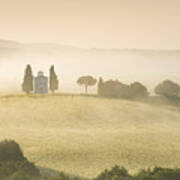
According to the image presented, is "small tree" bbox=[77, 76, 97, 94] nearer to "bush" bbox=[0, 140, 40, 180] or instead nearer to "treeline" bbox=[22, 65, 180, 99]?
"treeline" bbox=[22, 65, 180, 99]

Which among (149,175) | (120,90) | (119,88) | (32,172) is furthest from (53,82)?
(149,175)

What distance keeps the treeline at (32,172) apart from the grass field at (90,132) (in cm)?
1110

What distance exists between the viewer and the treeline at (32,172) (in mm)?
19750

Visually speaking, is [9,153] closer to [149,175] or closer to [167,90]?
[149,175]

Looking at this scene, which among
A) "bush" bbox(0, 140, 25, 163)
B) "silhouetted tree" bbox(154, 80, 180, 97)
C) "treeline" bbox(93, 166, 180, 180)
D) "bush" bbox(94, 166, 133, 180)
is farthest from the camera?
"silhouetted tree" bbox(154, 80, 180, 97)

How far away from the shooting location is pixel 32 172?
23.0 metres

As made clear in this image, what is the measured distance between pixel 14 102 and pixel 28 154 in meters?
41.9

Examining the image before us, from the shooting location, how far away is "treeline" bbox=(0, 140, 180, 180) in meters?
19.8

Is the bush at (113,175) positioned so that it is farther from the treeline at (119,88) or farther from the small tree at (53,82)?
the small tree at (53,82)

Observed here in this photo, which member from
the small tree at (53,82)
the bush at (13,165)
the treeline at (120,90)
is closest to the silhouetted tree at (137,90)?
the treeline at (120,90)

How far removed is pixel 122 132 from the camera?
5847 centimetres

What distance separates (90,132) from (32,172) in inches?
1408

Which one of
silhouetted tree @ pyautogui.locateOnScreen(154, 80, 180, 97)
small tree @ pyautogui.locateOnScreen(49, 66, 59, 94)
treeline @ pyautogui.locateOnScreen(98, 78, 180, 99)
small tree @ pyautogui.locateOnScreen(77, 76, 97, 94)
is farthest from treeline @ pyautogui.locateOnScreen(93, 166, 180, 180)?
small tree @ pyautogui.locateOnScreen(77, 76, 97, 94)

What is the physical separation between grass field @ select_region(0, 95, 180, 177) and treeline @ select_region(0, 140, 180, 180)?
11.1 m
